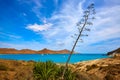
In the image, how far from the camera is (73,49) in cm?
1080

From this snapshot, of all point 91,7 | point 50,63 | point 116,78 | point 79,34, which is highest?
point 91,7

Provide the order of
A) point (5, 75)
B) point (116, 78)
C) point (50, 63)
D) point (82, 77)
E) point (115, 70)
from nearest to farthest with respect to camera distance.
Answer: point (50, 63) < point (82, 77) < point (5, 75) < point (116, 78) < point (115, 70)

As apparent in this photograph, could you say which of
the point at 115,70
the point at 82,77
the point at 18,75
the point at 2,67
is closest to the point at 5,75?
the point at 18,75

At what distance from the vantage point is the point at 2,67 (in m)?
22.3

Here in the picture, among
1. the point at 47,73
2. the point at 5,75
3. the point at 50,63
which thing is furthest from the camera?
the point at 5,75

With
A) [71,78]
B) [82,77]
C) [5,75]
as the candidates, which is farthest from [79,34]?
[5,75]

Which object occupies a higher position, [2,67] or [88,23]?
[88,23]

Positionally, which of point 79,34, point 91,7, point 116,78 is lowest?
point 116,78

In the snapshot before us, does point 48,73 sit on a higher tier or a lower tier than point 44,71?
lower

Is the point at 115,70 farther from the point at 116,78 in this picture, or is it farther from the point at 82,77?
the point at 82,77

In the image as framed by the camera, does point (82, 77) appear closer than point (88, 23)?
No

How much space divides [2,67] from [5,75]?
336 cm

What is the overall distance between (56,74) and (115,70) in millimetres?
11134

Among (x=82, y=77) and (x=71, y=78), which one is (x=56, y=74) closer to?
(x=71, y=78)
